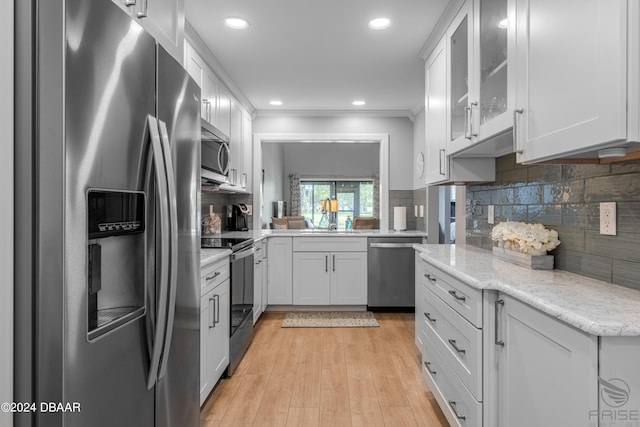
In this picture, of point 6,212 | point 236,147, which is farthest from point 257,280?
point 6,212

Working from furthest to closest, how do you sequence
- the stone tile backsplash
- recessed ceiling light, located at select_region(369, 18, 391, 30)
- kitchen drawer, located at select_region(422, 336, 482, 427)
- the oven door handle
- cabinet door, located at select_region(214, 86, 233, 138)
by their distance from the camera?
cabinet door, located at select_region(214, 86, 233, 138) → the oven door handle → recessed ceiling light, located at select_region(369, 18, 391, 30) → kitchen drawer, located at select_region(422, 336, 482, 427) → the stone tile backsplash

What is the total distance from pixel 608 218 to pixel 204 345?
1.98 m

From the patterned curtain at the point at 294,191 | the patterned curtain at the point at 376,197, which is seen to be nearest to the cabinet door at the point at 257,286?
the patterned curtain at the point at 294,191

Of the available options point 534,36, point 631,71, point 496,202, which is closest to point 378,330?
point 496,202

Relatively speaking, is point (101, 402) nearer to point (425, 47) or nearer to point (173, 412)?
point (173, 412)

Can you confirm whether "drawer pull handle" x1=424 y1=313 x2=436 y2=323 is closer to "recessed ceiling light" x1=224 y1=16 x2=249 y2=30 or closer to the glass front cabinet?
the glass front cabinet

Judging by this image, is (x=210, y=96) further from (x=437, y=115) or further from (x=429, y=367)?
(x=429, y=367)

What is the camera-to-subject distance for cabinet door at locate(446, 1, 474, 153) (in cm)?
213

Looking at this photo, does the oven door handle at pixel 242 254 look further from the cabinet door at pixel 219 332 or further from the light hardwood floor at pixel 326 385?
the light hardwood floor at pixel 326 385

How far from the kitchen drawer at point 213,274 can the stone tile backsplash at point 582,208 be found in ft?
5.83

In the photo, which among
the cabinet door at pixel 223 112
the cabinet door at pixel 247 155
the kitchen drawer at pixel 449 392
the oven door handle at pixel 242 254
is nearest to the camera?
the kitchen drawer at pixel 449 392

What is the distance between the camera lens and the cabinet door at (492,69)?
1.69 metres

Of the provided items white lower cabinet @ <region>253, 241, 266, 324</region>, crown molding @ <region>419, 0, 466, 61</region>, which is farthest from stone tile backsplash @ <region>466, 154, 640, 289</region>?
white lower cabinet @ <region>253, 241, 266, 324</region>

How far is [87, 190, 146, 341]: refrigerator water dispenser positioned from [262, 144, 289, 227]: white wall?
21.5 ft
